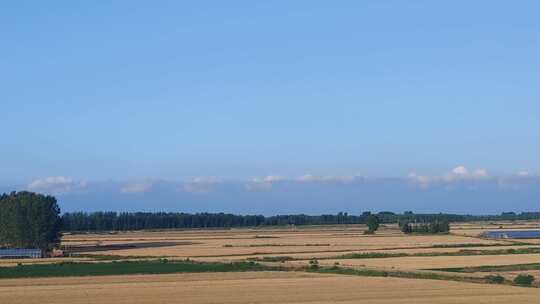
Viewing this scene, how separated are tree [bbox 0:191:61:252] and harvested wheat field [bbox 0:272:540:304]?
64186 millimetres

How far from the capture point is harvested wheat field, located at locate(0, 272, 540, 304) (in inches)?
1519

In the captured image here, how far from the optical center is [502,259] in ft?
241

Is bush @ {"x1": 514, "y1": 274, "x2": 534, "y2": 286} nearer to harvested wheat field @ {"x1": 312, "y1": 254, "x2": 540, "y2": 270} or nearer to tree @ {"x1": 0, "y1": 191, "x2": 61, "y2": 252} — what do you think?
harvested wheat field @ {"x1": 312, "y1": 254, "x2": 540, "y2": 270}

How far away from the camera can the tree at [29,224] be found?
379 ft

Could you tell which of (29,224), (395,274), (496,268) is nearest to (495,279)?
(395,274)

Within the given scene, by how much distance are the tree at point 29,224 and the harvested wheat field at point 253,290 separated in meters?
64.2

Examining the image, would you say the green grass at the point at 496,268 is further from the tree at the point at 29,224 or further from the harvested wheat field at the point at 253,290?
the tree at the point at 29,224

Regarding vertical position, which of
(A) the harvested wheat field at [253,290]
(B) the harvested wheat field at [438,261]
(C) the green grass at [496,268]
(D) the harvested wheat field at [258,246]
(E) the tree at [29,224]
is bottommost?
(A) the harvested wheat field at [253,290]

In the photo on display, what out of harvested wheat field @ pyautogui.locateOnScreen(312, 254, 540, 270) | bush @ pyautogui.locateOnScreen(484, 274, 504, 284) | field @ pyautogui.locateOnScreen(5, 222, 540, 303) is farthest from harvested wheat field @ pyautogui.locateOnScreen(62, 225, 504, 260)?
bush @ pyautogui.locateOnScreen(484, 274, 504, 284)

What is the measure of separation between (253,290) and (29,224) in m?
78.0

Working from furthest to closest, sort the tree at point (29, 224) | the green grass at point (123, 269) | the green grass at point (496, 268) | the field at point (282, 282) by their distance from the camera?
1. the tree at point (29, 224)
2. the green grass at point (496, 268)
3. the green grass at point (123, 269)
4. the field at point (282, 282)

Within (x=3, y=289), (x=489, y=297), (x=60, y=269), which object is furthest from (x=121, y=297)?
(x=60, y=269)

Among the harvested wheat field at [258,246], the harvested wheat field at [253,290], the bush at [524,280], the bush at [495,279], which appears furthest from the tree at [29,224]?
the bush at [524,280]

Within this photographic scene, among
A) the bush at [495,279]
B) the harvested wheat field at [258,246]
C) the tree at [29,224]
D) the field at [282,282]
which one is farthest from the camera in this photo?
the tree at [29,224]
